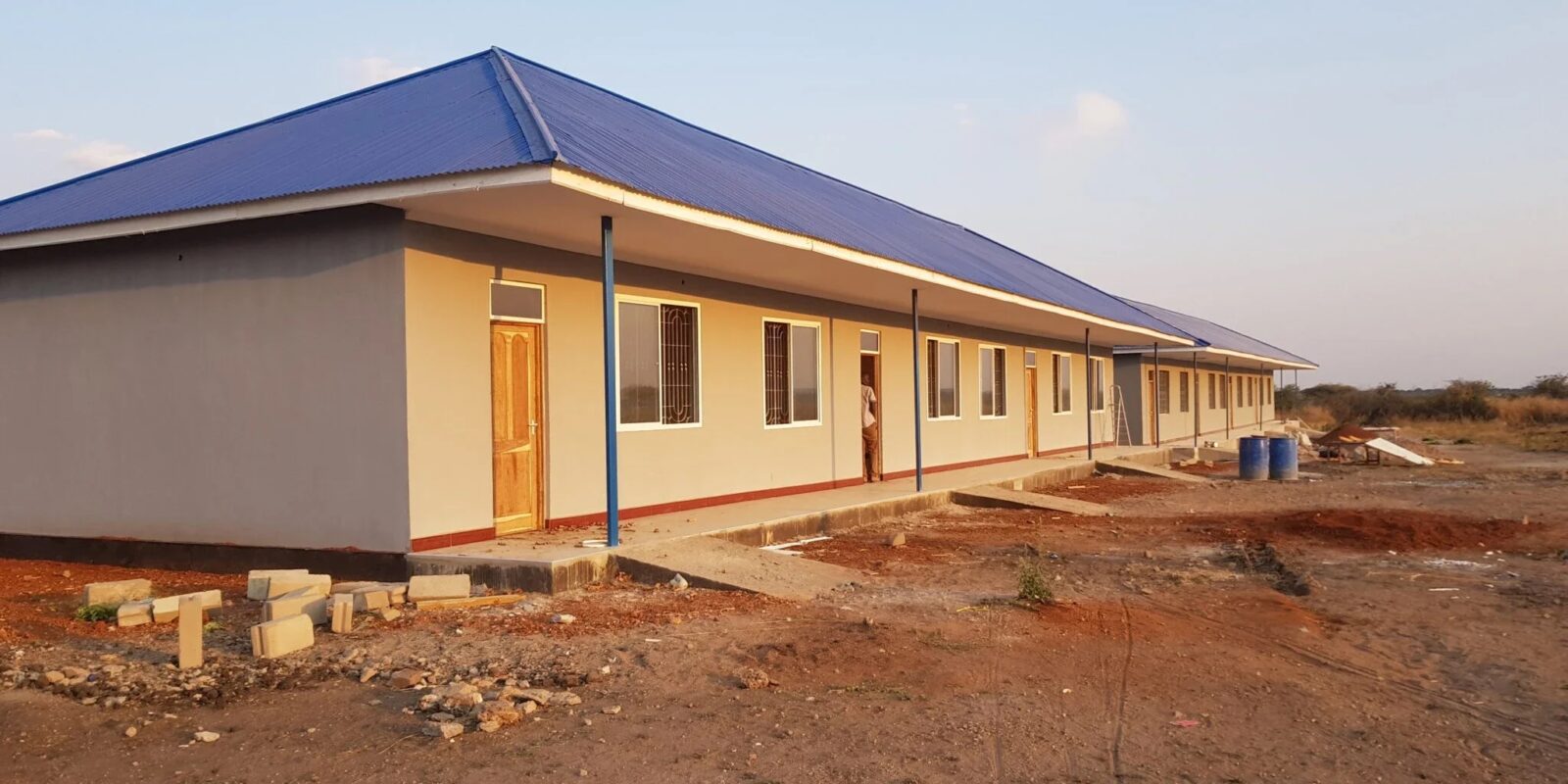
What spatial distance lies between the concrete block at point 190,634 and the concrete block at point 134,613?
1673 millimetres

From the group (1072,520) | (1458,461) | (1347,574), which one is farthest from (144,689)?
(1458,461)

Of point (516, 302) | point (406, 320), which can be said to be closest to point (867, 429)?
point (516, 302)

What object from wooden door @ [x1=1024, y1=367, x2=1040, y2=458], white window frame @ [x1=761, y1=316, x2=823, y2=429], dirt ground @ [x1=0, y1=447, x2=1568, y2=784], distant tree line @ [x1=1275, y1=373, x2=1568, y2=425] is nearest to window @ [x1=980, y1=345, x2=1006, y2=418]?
wooden door @ [x1=1024, y1=367, x2=1040, y2=458]

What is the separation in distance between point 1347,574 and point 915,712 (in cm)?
641

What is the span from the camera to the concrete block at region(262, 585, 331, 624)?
734cm

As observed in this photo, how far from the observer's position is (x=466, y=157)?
8617 millimetres

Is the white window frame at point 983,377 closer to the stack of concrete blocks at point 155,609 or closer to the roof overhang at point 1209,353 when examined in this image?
the roof overhang at point 1209,353

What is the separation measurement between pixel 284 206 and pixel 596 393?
3.61 metres

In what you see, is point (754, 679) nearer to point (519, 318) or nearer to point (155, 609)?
point (155, 609)

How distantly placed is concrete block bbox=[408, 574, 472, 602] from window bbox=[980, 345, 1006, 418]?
14.8 metres

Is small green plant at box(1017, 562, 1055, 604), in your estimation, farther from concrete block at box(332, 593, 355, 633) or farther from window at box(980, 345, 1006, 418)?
window at box(980, 345, 1006, 418)

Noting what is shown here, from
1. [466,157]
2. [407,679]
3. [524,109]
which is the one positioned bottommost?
[407,679]

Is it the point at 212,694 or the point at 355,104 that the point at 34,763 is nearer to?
the point at 212,694

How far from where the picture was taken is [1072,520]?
1501cm
